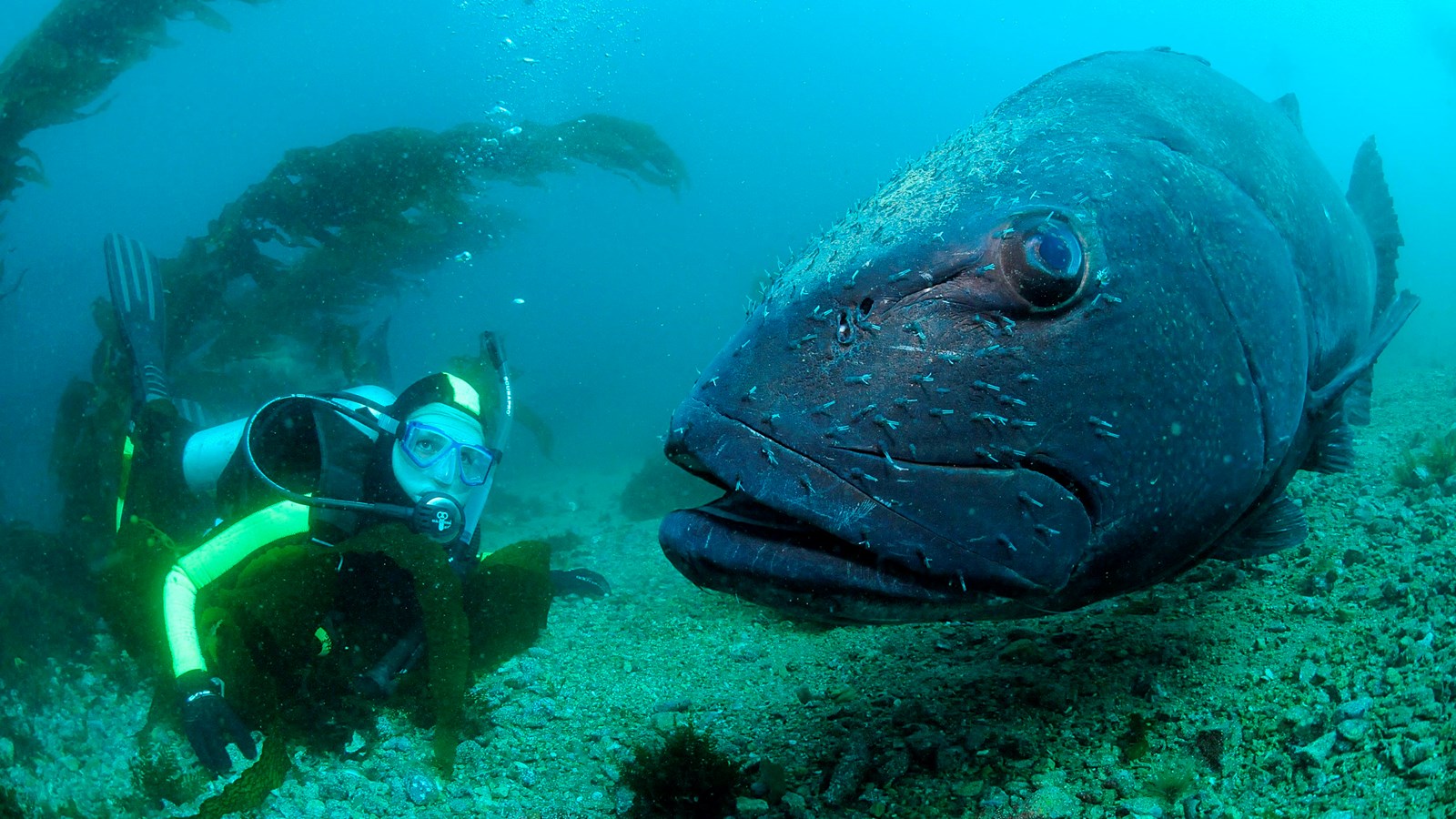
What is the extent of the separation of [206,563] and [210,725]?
1.21 meters

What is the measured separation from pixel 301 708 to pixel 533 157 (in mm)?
13221

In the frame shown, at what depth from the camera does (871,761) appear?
7.95ft

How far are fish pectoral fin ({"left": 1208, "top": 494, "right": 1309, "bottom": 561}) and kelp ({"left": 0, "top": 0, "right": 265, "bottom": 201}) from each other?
1451 centimetres

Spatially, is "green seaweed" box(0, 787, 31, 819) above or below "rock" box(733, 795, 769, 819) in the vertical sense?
below

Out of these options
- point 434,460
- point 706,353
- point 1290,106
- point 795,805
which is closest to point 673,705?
point 795,805

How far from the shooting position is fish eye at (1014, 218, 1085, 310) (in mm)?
1718

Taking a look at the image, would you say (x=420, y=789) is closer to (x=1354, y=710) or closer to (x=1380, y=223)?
(x=1354, y=710)

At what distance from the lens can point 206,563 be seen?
4.58 metres

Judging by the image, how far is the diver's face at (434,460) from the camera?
528 cm

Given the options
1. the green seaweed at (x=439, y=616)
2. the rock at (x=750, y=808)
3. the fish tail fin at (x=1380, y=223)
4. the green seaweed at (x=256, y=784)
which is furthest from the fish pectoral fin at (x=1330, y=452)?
the green seaweed at (x=256, y=784)

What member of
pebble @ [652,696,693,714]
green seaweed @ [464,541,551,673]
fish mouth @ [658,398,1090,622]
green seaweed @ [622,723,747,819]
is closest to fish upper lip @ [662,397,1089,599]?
fish mouth @ [658,398,1090,622]

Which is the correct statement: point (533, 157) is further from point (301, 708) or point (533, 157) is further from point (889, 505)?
point (889, 505)

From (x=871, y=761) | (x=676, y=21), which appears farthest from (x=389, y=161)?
(x=676, y=21)

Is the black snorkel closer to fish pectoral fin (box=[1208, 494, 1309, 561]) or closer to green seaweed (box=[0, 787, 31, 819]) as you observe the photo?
green seaweed (box=[0, 787, 31, 819])
